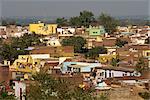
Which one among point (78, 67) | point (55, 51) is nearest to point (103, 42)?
point (55, 51)

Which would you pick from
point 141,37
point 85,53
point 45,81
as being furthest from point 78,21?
point 45,81

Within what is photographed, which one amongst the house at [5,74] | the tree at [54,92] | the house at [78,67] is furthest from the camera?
the house at [78,67]

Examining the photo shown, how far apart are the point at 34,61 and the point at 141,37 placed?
6812mm

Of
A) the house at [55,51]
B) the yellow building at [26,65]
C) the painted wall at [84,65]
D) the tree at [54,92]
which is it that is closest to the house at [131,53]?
the painted wall at [84,65]

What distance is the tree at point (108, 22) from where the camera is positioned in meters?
18.8

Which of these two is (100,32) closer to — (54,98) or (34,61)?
(34,61)

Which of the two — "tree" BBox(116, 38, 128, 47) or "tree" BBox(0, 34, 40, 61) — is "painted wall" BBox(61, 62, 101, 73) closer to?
"tree" BBox(0, 34, 40, 61)

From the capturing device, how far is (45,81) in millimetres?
6145

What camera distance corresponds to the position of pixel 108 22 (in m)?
19.4

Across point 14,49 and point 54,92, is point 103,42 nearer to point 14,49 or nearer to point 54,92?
point 14,49

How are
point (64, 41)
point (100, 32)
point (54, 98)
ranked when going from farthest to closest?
point (100, 32) < point (64, 41) < point (54, 98)

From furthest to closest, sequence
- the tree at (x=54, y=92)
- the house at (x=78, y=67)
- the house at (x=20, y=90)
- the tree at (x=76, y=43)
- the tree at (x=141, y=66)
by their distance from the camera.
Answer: the tree at (x=76, y=43) < the house at (x=78, y=67) < the tree at (x=141, y=66) < the house at (x=20, y=90) < the tree at (x=54, y=92)

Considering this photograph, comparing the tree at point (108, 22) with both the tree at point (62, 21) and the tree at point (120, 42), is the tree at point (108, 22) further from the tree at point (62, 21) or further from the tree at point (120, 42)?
the tree at point (120, 42)

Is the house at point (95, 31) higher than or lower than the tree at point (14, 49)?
higher
